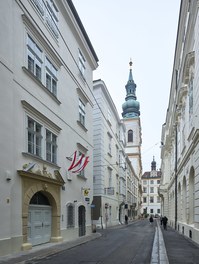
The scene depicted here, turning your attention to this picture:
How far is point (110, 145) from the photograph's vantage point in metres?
41.2

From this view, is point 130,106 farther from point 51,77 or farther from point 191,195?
point 51,77

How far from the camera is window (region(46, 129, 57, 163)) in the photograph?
1812 cm

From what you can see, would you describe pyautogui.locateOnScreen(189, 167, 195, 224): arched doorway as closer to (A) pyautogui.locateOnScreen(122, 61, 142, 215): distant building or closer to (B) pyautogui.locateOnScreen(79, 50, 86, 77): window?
(B) pyautogui.locateOnScreen(79, 50, 86, 77): window

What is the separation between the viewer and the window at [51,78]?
60.8ft

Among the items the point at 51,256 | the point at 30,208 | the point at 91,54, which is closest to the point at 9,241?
the point at 51,256

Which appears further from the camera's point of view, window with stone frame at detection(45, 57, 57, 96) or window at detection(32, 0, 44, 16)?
window with stone frame at detection(45, 57, 57, 96)

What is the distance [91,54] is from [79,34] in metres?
3.31

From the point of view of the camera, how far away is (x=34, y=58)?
16.6 meters

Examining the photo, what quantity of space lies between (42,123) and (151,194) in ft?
379

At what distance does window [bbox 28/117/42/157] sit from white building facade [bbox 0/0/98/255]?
0.04 meters

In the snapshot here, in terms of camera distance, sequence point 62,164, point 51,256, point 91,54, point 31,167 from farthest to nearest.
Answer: point 91,54 → point 62,164 → point 31,167 → point 51,256

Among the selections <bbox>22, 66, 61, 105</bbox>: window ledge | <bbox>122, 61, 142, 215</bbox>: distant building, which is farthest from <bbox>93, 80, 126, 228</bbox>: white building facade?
<bbox>122, 61, 142, 215</bbox>: distant building

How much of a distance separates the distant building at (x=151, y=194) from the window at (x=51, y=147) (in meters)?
109

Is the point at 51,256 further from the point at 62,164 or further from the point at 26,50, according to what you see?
the point at 26,50
